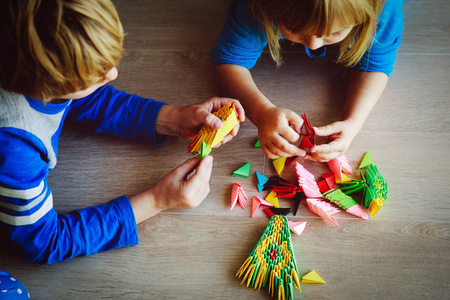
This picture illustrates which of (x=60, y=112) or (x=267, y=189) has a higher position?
(x=60, y=112)

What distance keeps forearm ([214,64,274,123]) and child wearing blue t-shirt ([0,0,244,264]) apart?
8cm

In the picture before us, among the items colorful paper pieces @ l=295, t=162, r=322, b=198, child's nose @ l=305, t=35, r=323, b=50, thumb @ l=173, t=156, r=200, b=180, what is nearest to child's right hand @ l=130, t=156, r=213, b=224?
thumb @ l=173, t=156, r=200, b=180

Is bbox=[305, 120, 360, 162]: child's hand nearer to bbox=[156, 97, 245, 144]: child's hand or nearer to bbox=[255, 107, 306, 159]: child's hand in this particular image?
bbox=[255, 107, 306, 159]: child's hand

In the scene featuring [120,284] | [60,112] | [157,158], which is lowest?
[120,284]

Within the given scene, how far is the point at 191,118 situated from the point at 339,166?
38 cm

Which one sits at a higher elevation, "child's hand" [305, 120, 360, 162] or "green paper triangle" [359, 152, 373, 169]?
"child's hand" [305, 120, 360, 162]

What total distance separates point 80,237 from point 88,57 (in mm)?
416

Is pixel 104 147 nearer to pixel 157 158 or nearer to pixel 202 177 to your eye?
pixel 157 158

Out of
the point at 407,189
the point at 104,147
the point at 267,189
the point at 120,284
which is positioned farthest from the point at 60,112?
the point at 407,189

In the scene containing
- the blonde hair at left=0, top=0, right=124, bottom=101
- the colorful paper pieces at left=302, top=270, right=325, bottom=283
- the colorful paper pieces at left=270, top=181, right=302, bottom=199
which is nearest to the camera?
the blonde hair at left=0, top=0, right=124, bottom=101

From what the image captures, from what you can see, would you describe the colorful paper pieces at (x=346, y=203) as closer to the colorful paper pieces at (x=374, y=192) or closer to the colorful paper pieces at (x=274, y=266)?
the colorful paper pieces at (x=374, y=192)

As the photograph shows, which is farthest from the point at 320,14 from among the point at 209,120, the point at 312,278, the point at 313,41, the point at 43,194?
the point at 43,194

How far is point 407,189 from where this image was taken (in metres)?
0.87

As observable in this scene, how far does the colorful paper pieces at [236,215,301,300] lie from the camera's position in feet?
2.42
